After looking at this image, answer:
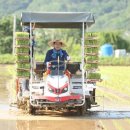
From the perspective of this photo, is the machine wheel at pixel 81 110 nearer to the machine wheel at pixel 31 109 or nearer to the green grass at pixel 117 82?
the machine wheel at pixel 31 109

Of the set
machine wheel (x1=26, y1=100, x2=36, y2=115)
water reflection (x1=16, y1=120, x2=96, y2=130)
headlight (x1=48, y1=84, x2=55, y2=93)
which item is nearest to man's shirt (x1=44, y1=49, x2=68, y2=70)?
headlight (x1=48, y1=84, x2=55, y2=93)

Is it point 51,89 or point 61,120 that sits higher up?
point 51,89

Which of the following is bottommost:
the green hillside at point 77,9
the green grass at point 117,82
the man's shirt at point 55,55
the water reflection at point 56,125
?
the water reflection at point 56,125

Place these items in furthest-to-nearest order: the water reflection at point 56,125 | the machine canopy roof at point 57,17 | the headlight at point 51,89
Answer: the machine canopy roof at point 57,17 < the headlight at point 51,89 < the water reflection at point 56,125

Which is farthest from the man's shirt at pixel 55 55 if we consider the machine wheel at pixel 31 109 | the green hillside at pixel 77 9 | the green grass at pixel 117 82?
the green hillside at pixel 77 9

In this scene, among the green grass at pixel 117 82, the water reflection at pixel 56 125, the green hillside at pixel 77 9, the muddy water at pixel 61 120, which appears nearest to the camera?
the water reflection at pixel 56 125

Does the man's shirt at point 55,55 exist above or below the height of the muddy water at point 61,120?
above

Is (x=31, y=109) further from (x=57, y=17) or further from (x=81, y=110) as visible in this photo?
(x=57, y=17)

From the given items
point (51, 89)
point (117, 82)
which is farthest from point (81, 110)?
point (117, 82)

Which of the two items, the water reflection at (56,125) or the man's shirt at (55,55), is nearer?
the water reflection at (56,125)

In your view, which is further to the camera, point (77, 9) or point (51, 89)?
point (77, 9)

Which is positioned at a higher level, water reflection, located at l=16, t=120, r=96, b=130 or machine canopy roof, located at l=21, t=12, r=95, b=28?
machine canopy roof, located at l=21, t=12, r=95, b=28

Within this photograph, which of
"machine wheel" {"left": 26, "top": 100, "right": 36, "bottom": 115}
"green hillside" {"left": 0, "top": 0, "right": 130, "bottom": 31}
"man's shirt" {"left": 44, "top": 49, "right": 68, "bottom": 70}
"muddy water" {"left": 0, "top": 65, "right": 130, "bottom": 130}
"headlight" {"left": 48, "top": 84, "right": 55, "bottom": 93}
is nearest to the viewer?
"muddy water" {"left": 0, "top": 65, "right": 130, "bottom": 130}

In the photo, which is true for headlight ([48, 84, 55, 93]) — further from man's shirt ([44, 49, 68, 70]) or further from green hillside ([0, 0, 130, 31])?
green hillside ([0, 0, 130, 31])
